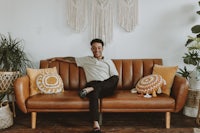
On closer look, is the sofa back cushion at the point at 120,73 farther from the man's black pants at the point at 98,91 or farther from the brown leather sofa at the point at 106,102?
the brown leather sofa at the point at 106,102

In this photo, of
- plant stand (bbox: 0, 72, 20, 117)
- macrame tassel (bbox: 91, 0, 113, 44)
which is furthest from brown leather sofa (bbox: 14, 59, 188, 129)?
macrame tassel (bbox: 91, 0, 113, 44)

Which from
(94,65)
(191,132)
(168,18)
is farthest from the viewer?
(168,18)

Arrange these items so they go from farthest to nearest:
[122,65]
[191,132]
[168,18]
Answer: [168,18], [122,65], [191,132]

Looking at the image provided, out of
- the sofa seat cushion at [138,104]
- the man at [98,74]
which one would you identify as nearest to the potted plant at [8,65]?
the man at [98,74]

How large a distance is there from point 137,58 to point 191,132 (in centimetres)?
139

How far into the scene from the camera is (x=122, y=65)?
3.14 metres

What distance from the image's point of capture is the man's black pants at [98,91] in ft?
Result: 8.06

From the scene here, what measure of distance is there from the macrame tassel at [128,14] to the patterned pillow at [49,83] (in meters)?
1.34

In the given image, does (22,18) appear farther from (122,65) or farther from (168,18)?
(168,18)

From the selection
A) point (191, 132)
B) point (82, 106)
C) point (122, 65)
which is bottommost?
point (191, 132)

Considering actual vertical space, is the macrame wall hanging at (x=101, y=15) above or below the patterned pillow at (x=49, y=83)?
above

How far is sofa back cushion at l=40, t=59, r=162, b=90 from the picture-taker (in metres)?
3.09

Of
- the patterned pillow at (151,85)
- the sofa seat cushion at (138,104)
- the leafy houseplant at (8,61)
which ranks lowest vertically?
the sofa seat cushion at (138,104)

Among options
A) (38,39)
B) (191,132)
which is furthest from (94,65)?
(191,132)
